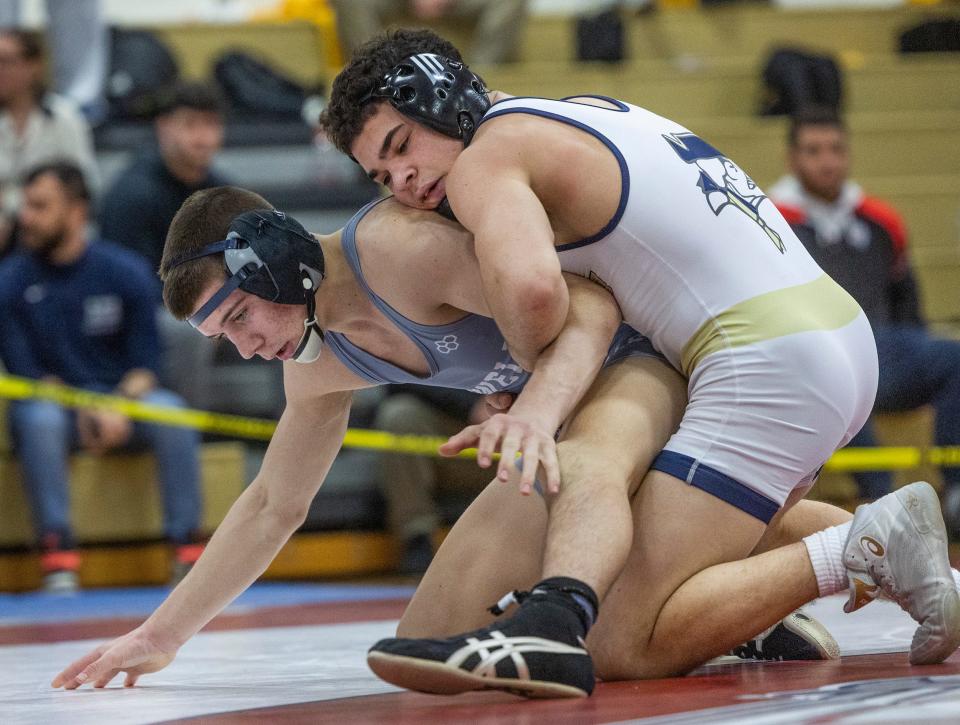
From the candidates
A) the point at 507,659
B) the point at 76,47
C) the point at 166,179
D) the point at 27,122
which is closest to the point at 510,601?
the point at 507,659

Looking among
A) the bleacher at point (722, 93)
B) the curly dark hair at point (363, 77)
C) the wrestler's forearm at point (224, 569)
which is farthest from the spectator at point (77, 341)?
the curly dark hair at point (363, 77)

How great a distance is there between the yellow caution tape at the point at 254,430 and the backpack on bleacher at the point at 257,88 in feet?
7.68

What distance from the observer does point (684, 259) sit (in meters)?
2.63

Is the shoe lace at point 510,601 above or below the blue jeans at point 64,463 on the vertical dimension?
below

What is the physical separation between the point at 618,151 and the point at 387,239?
0.45 m

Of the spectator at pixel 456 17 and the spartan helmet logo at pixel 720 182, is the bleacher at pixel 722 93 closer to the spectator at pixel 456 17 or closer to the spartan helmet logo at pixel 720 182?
the spectator at pixel 456 17

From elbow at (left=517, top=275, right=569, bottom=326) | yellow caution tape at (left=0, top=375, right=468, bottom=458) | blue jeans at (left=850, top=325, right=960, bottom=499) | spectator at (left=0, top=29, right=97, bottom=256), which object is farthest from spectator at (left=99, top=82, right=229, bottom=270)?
elbow at (left=517, top=275, right=569, bottom=326)

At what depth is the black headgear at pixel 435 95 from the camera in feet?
8.93

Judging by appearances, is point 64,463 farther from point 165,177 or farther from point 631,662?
point 631,662

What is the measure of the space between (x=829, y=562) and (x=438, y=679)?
0.82 m

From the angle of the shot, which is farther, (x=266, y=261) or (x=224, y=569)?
(x=224, y=569)

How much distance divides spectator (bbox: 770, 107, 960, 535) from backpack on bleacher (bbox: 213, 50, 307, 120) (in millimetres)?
3068

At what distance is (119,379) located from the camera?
6414 millimetres

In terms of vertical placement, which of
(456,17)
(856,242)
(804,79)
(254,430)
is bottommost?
(254,430)
